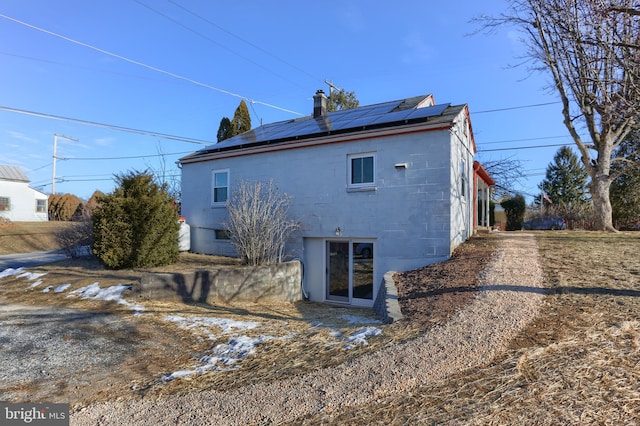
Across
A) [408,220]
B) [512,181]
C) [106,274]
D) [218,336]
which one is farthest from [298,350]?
[512,181]

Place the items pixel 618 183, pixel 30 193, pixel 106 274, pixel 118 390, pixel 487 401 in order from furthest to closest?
pixel 30 193 < pixel 618 183 < pixel 106 274 < pixel 118 390 < pixel 487 401

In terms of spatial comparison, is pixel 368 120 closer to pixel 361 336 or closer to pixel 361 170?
pixel 361 170

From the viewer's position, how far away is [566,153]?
124ft

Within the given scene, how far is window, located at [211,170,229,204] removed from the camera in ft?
43.1

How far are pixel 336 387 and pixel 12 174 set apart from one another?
37.7 metres

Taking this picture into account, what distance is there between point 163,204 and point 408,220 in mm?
6594

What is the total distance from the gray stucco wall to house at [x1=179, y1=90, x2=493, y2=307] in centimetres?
3

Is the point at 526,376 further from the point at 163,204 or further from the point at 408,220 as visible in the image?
the point at 163,204

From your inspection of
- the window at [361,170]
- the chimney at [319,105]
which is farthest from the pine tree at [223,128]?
the window at [361,170]

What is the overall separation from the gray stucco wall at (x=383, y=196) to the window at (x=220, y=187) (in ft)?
3.18

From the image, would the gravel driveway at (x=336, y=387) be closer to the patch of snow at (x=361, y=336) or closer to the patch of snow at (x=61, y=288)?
the patch of snow at (x=361, y=336)

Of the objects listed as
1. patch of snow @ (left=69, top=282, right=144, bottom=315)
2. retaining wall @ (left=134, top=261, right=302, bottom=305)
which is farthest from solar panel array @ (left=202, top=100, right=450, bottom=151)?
patch of snow @ (left=69, top=282, right=144, bottom=315)

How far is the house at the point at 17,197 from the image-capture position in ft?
97.0

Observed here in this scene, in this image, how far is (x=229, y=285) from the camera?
870 cm
